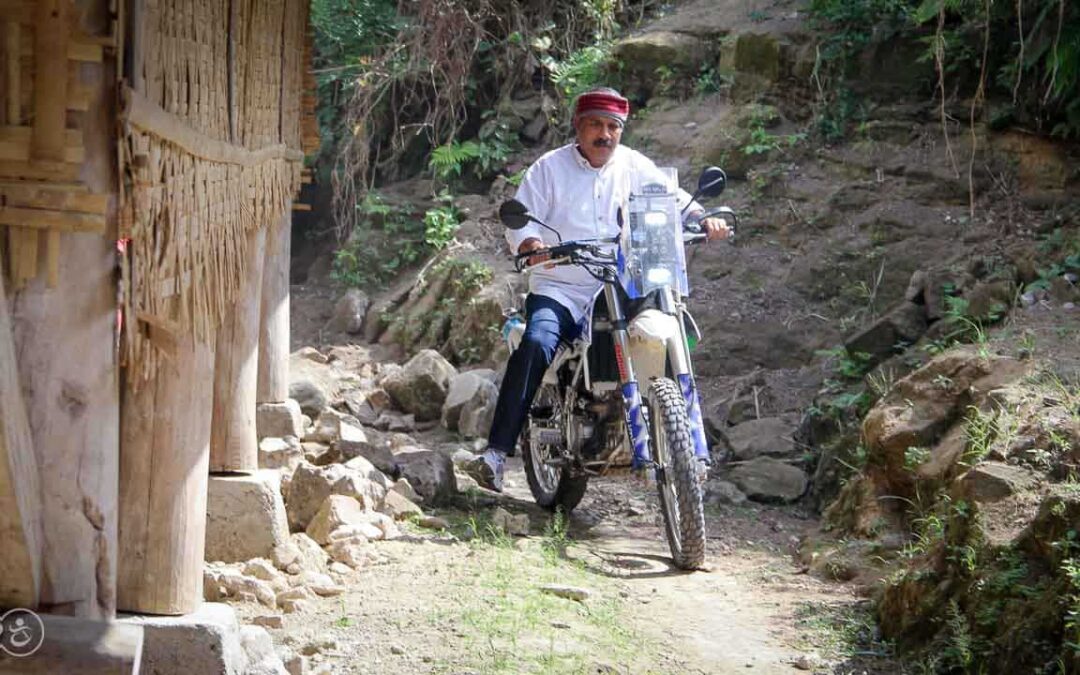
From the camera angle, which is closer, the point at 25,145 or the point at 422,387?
the point at 25,145

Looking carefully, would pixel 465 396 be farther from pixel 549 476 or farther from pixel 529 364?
pixel 529 364

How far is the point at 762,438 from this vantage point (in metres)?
8.48

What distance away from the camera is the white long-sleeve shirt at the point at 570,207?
688 centimetres

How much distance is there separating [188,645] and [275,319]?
4.03m

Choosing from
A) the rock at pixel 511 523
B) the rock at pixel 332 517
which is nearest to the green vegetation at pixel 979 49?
the rock at pixel 511 523

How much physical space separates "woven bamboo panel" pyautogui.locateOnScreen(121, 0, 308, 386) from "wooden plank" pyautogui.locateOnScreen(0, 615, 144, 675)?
2.48ft

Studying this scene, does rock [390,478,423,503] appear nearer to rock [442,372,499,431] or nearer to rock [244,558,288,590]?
rock [244,558,288,590]

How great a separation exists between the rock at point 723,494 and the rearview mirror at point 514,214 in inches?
90.4

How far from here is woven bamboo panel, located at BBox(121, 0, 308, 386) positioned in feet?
12.2

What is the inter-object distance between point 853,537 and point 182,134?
3914mm

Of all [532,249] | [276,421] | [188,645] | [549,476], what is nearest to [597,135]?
[532,249]

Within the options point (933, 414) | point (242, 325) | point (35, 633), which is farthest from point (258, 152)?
point (933, 414)

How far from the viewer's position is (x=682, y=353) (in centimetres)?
Result: 628
